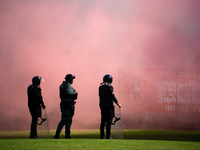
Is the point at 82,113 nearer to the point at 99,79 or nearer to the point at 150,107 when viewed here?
the point at 99,79

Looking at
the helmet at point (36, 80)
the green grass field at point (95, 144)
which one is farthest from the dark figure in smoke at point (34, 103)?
the green grass field at point (95, 144)

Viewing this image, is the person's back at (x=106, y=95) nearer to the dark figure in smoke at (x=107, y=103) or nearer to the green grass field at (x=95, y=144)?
the dark figure in smoke at (x=107, y=103)

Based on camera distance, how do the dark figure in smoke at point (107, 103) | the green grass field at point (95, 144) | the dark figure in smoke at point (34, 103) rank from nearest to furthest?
the green grass field at point (95, 144) < the dark figure in smoke at point (107, 103) < the dark figure in smoke at point (34, 103)

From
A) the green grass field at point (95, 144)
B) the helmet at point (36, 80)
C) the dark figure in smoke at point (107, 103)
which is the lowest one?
the green grass field at point (95, 144)

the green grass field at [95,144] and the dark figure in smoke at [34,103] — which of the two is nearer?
the green grass field at [95,144]

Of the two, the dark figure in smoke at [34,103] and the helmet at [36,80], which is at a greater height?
the helmet at [36,80]

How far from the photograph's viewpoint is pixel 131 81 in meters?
13.3

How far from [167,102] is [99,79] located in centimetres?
350

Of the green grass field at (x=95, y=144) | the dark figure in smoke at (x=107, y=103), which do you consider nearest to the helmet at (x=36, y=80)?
the green grass field at (x=95, y=144)

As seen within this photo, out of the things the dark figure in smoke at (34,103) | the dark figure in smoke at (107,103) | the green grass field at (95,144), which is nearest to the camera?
the green grass field at (95,144)

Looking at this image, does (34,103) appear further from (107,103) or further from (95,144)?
(95,144)

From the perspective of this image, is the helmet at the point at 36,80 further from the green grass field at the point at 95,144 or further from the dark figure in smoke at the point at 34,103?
the green grass field at the point at 95,144

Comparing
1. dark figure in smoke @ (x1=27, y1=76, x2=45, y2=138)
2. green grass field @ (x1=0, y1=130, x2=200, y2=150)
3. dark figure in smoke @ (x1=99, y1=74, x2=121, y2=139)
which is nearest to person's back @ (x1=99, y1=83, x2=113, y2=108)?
dark figure in smoke @ (x1=99, y1=74, x2=121, y2=139)

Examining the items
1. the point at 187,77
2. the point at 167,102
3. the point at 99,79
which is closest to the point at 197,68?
the point at 187,77
